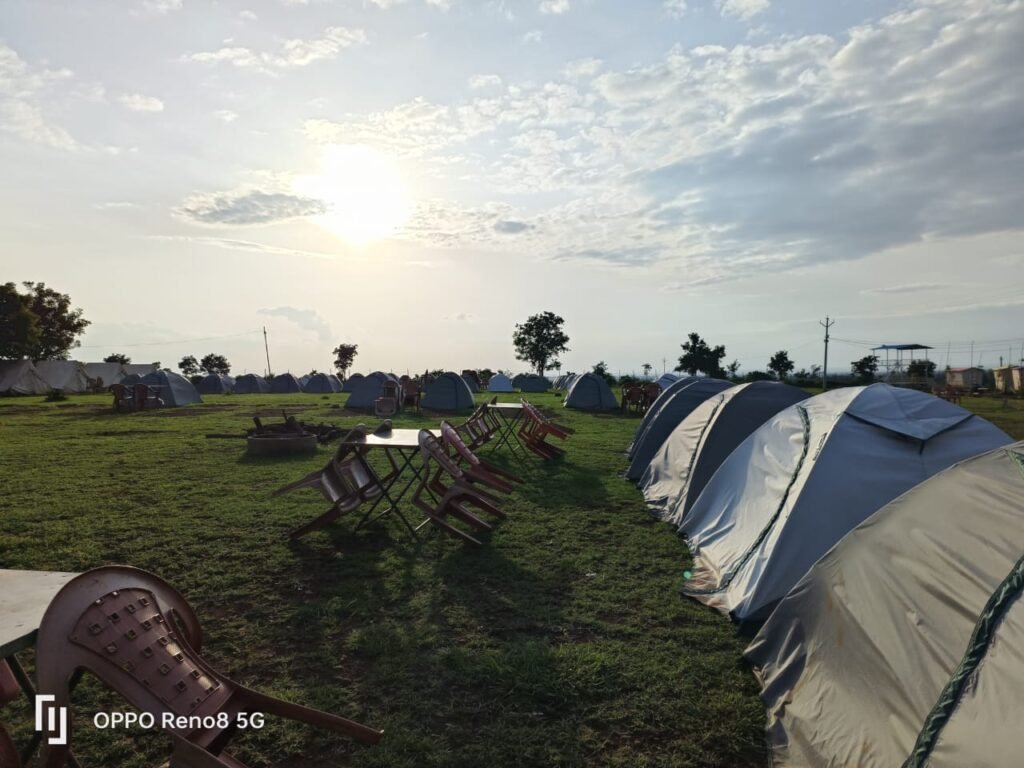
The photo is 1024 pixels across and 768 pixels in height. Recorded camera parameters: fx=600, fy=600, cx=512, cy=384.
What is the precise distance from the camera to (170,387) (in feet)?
86.3

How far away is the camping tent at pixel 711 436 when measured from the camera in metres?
6.82

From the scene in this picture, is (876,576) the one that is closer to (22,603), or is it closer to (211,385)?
(22,603)

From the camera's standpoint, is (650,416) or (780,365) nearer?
(650,416)

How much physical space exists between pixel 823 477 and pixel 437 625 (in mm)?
2968

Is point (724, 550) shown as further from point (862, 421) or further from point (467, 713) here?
point (467, 713)

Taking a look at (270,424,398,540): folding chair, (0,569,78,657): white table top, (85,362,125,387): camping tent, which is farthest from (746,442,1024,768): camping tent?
(85,362,125,387): camping tent

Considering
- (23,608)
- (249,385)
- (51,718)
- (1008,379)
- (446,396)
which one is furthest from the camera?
(249,385)

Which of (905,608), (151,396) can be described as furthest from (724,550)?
(151,396)

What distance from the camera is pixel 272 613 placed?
447 cm

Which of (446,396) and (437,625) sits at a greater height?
(446,396)

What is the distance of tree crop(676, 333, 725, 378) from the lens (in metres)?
46.1

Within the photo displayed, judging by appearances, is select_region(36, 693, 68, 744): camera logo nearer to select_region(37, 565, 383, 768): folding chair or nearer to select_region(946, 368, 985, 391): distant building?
select_region(37, 565, 383, 768): folding chair

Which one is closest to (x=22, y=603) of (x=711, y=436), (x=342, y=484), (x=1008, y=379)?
(x=342, y=484)

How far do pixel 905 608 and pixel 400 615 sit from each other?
3217mm
